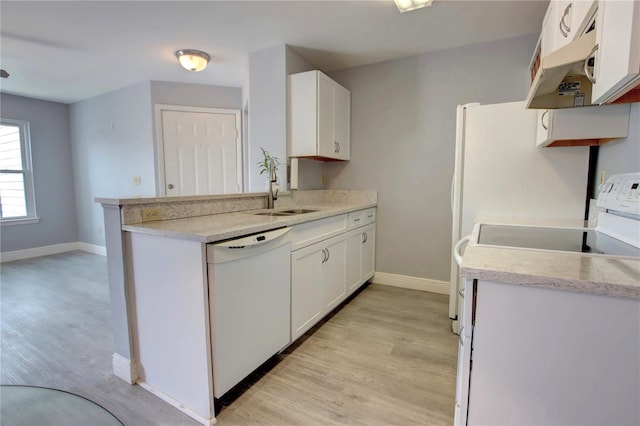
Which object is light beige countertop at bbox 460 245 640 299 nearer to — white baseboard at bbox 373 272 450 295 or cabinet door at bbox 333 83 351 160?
white baseboard at bbox 373 272 450 295

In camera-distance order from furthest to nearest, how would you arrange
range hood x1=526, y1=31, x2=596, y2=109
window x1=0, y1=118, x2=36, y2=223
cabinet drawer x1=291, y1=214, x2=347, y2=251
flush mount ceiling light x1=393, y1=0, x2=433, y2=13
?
window x1=0, y1=118, x2=36, y2=223, flush mount ceiling light x1=393, y1=0, x2=433, y2=13, cabinet drawer x1=291, y1=214, x2=347, y2=251, range hood x1=526, y1=31, x2=596, y2=109

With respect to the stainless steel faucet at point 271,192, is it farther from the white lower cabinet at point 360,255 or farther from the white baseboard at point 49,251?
the white baseboard at point 49,251

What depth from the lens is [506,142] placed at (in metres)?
2.07

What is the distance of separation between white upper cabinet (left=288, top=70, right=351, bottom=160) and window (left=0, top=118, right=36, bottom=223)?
439 centimetres

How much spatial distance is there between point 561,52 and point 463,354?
3.60ft

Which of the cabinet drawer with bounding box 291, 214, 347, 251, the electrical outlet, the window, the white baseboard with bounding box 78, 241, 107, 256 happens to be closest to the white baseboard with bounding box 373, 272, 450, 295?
the cabinet drawer with bounding box 291, 214, 347, 251

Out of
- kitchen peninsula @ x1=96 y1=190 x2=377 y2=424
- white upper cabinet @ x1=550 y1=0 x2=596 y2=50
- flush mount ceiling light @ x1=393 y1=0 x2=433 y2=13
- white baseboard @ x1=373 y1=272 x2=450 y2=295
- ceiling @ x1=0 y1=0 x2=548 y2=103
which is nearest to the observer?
white upper cabinet @ x1=550 y1=0 x2=596 y2=50

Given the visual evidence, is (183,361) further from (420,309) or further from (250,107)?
(250,107)

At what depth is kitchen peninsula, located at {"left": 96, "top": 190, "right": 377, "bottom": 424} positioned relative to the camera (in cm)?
139

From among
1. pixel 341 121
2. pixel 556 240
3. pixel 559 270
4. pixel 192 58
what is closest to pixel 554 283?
pixel 559 270

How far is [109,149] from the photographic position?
14.7 ft

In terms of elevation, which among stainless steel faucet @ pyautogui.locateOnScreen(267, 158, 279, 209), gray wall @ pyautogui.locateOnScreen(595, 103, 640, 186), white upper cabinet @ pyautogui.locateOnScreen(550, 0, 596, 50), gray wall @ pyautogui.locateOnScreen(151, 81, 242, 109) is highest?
gray wall @ pyautogui.locateOnScreen(151, 81, 242, 109)

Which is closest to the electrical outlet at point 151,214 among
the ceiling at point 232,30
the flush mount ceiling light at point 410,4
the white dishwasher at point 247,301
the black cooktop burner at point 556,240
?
the white dishwasher at point 247,301

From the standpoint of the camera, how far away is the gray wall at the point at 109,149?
4.03 metres
